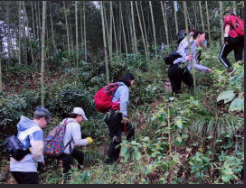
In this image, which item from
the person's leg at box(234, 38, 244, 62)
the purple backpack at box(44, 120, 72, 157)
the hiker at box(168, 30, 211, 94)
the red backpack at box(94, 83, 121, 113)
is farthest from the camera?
the person's leg at box(234, 38, 244, 62)

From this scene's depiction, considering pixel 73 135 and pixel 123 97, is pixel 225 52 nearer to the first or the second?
pixel 123 97

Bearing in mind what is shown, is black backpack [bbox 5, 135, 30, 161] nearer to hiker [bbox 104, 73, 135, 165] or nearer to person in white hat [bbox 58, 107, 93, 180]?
person in white hat [bbox 58, 107, 93, 180]

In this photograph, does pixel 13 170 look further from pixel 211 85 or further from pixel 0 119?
pixel 211 85

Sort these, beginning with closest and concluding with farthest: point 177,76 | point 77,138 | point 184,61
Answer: point 77,138, point 184,61, point 177,76

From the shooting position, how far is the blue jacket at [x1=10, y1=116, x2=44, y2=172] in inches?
110

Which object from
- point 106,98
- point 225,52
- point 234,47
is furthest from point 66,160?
point 234,47

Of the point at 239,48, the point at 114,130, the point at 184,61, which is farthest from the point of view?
the point at 239,48

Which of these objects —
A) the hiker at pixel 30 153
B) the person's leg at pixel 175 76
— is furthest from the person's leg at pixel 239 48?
the hiker at pixel 30 153

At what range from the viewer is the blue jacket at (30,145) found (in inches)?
110

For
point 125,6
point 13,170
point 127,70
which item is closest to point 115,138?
point 13,170

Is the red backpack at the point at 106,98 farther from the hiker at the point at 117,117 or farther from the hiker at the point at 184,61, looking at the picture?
the hiker at the point at 184,61

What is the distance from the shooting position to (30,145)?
2.84 meters

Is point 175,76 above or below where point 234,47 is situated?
below

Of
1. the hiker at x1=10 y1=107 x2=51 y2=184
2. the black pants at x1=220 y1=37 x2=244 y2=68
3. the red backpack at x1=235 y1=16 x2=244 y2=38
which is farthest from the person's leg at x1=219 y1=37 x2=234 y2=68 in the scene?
the hiker at x1=10 y1=107 x2=51 y2=184
